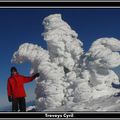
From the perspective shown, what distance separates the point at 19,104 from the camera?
6.83 metres

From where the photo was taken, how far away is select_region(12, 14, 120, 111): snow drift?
22.4ft

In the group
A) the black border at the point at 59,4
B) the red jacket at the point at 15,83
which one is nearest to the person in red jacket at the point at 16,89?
the red jacket at the point at 15,83

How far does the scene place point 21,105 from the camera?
22.4 feet

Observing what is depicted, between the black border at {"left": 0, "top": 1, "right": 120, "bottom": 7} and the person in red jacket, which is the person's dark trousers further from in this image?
the black border at {"left": 0, "top": 1, "right": 120, "bottom": 7}

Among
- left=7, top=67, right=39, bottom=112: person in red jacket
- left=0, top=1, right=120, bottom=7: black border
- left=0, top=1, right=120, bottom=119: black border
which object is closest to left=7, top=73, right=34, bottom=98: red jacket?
left=7, top=67, right=39, bottom=112: person in red jacket

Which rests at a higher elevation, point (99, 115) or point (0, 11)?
point (0, 11)

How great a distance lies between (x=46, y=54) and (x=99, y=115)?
55 centimetres

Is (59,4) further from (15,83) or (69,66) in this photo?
(15,83)

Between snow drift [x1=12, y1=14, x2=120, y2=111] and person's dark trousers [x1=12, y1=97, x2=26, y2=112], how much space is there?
3.8 inches

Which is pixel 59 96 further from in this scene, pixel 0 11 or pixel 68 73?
pixel 0 11

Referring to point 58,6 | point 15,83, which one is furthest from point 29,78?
point 58,6

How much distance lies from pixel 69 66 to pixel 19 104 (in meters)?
0.43

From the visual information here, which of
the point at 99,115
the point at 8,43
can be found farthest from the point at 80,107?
the point at 8,43

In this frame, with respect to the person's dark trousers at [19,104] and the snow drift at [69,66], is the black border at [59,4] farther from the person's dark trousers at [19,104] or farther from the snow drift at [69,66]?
the person's dark trousers at [19,104]
